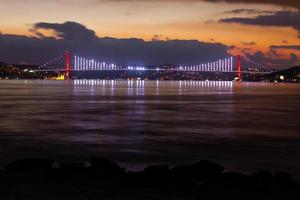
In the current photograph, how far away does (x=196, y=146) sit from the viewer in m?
13.3

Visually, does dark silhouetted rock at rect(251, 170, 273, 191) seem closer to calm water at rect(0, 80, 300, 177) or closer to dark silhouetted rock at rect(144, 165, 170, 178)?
dark silhouetted rock at rect(144, 165, 170, 178)

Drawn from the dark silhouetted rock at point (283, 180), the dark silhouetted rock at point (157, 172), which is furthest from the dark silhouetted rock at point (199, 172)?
the dark silhouetted rock at point (283, 180)

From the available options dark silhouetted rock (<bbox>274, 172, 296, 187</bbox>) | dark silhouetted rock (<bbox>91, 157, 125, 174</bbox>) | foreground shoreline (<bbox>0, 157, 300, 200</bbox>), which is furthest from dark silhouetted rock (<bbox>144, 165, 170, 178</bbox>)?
dark silhouetted rock (<bbox>274, 172, 296, 187</bbox>)

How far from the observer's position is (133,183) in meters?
7.07

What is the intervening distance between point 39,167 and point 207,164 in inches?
98.6

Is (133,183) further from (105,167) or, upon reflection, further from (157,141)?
(157,141)

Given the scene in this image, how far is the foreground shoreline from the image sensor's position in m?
6.29

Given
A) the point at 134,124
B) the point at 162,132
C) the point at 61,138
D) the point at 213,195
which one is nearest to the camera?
the point at 213,195

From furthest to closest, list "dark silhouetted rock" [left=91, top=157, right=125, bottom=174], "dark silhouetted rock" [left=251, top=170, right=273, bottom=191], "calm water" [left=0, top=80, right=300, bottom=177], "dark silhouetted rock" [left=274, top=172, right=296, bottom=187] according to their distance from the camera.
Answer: "calm water" [left=0, top=80, right=300, bottom=177]
"dark silhouetted rock" [left=91, top=157, right=125, bottom=174]
"dark silhouetted rock" [left=274, top=172, right=296, bottom=187]
"dark silhouetted rock" [left=251, top=170, right=273, bottom=191]

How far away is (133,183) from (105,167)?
1.14 meters

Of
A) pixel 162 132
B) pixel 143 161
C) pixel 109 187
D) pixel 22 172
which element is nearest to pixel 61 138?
pixel 162 132

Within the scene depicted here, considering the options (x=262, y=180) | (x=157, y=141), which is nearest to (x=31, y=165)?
(x=262, y=180)

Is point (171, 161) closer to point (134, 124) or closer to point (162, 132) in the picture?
point (162, 132)

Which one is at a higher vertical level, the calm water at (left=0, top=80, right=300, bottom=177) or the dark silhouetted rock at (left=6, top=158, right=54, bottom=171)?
the dark silhouetted rock at (left=6, top=158, right=54, bottom=171)
